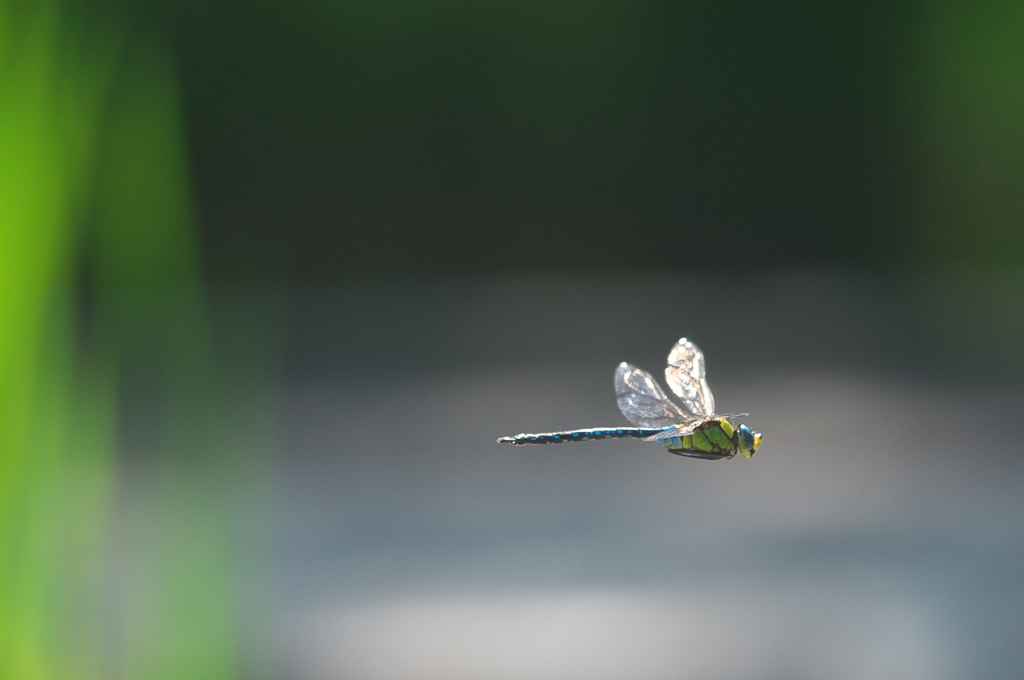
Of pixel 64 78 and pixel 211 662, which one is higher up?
pixel 64 78

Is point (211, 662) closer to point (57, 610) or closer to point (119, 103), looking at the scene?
point (57, 610)

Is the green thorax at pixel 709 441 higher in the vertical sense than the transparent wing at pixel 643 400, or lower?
lower

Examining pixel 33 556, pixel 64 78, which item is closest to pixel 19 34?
pixel 64 78

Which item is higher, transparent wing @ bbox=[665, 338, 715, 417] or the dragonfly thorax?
transparent wing @ bbox=[665, 338, 715, 417]

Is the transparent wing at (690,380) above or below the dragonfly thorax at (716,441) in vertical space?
above

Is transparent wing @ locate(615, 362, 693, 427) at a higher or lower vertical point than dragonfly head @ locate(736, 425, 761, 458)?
higher
